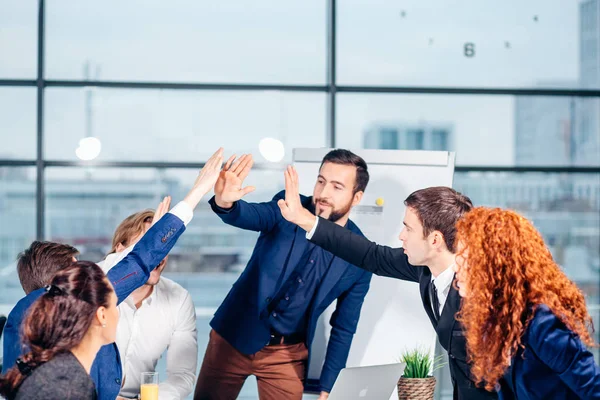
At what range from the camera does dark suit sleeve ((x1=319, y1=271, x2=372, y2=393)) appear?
3.27 meters

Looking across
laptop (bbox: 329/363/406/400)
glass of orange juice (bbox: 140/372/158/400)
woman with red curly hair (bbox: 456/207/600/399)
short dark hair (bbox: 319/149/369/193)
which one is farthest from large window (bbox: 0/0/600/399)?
woman with red curly hair (bbox: 456/207/600/399)

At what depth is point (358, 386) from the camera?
7.81ft

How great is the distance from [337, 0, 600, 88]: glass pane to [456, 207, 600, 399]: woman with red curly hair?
147 inches

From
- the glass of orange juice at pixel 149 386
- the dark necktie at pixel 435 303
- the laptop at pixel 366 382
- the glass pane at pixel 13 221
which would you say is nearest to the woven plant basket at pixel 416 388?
the laptop at pixel 366 382

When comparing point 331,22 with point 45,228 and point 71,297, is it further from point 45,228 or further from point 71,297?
point 71,297

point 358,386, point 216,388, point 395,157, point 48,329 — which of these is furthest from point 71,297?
point 395,157

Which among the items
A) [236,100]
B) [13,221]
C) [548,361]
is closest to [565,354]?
[548,361]

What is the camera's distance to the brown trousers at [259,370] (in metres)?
3.26

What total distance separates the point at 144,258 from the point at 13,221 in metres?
3.81

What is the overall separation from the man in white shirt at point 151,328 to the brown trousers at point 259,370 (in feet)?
0.88

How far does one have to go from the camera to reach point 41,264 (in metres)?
2.40

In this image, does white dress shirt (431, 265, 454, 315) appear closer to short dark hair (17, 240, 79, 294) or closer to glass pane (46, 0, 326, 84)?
short dark hair (17, 240, 79, 294)

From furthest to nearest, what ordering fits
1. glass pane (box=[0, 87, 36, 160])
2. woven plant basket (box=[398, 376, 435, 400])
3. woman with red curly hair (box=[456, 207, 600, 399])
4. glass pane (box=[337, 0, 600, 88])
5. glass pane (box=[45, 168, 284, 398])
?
glass pane (box=[337, 0, 600, 88])
glass pane (box=[45, 168, 284, 398])
glass pane (box=[0, 87, 36, 160])
woven plant basket (box=[398, 376, 435, 400])
woman with red curly hair (box=[456, 207, 600, 399])

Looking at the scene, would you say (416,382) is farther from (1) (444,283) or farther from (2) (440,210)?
(2) (440,210)
